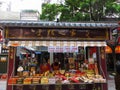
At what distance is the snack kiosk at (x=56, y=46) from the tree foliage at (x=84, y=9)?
9466 mm

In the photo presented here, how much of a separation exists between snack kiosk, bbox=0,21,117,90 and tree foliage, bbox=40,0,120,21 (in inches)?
373

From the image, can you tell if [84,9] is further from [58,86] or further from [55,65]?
[58,86]

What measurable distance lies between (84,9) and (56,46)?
11.0 metres

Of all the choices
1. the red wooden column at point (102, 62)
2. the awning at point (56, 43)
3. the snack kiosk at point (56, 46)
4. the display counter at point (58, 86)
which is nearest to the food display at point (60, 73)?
the snack kiosk at point (56, 46)

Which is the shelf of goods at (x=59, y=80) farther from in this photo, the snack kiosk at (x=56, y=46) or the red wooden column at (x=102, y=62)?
the red wooden column at (x=102, y=62)

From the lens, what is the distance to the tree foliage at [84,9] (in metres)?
19.4

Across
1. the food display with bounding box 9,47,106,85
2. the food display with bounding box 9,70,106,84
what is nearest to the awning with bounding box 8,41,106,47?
the food display with bounding box 9,47,106,85

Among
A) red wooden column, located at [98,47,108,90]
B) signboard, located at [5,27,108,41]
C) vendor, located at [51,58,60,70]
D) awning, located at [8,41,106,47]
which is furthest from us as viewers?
vendor, located at [51,58,60,70]

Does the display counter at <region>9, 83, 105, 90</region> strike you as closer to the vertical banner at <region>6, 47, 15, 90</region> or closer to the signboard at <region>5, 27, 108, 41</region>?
the vertical banner at <region>6, 47, 15, 90</region>

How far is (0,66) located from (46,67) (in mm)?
9641

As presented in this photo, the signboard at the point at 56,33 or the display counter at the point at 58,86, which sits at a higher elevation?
the signboard at the point at 56,33

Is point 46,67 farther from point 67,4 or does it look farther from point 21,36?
point 67,4

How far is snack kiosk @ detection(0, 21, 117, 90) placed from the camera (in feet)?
31.8

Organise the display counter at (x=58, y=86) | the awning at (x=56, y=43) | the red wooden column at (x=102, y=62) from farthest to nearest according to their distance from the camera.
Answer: the red wooden column at (x=102, y=62) < the display counter at (x=58, y=86) < the awning at (x=56, y=43)
